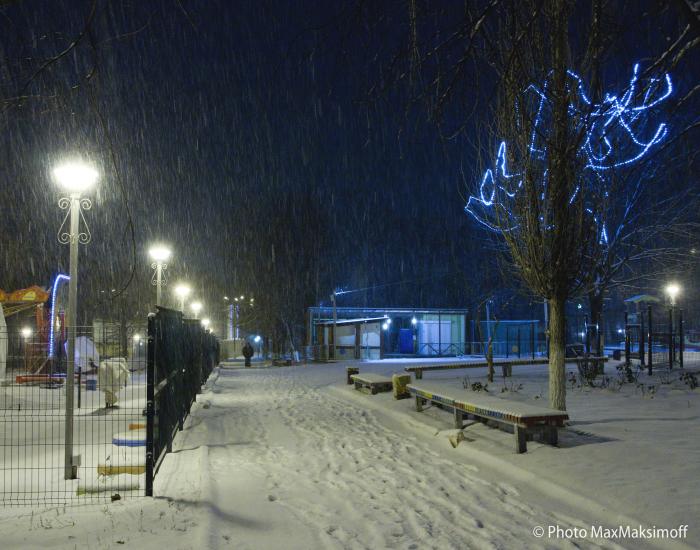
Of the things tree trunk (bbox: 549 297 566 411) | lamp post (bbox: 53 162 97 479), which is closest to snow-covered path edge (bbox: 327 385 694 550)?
tree trunk (bbox: 549 297 566 411)

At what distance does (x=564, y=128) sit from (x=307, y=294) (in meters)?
33.2

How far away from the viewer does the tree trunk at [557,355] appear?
9.98 m

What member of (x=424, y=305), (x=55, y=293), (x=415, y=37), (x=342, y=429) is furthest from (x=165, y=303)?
(x=415, y=37)

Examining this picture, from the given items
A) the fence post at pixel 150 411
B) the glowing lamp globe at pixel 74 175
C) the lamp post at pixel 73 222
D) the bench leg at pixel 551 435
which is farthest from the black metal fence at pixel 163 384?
the bench leg at pixel 551 435

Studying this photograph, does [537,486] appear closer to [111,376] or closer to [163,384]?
[163,384]

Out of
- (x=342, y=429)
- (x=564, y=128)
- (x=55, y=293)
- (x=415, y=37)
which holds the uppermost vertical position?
(x=564, y=128)

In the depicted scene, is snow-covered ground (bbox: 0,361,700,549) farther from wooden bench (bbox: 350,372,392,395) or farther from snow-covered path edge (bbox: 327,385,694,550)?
wooden bench (bbox: 350,372,392,395)

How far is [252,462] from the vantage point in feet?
27.5

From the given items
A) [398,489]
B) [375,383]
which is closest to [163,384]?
[398,489]

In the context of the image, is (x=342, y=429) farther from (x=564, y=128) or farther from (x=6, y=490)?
(x=564, y=128)

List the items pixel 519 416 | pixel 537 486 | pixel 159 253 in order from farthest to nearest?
1. pixel 159 253
2. pixel 519 416
3. pixel 537 486

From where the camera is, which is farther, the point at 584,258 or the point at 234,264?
the point at 234,264

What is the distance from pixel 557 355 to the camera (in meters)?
10.0

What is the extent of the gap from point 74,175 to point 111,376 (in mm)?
6841
